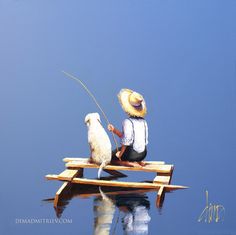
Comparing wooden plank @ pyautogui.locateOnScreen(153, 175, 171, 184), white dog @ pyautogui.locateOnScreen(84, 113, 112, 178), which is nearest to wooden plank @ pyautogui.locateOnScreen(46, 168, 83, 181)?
white dog @ pyautogui.locateOnScreen(84, 113, 112, 178)

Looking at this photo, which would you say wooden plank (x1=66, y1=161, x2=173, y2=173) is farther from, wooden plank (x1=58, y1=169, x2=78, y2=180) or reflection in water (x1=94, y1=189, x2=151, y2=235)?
reflection in water (x1=94, y1=189, x2=151, y2=235)

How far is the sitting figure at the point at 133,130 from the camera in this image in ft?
10.2

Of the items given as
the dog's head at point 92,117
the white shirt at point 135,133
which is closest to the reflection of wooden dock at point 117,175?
the white shirt at point 135,133

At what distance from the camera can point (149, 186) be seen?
3033 mm

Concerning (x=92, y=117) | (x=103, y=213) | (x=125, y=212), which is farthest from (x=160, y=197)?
(x=92, y=117)

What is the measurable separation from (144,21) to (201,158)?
0.87 meters

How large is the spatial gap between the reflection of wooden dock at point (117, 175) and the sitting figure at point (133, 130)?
0.22ft

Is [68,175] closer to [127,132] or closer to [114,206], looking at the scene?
[114,206]

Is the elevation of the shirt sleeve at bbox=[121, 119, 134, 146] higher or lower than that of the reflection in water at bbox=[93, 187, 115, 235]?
higher

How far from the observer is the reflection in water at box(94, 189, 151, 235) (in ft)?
9.80

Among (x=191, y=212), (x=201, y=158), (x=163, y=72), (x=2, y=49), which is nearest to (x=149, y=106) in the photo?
(x=163, y=72)

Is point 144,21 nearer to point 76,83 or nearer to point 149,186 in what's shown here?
point 76,83
